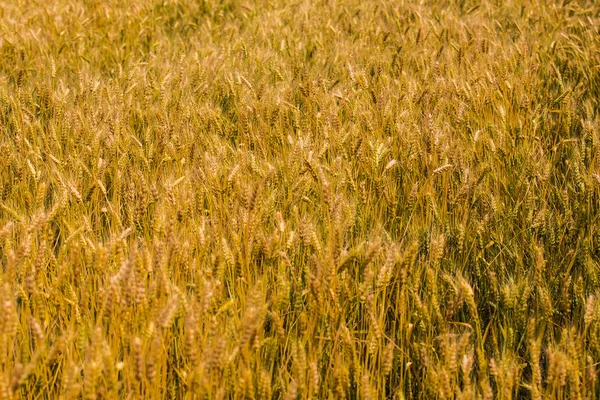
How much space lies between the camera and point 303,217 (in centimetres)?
171

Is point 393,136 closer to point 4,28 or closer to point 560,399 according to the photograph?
point 560,399

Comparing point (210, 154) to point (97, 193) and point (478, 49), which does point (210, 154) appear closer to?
point (97, 193)

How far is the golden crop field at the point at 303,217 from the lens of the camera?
53.6 inches

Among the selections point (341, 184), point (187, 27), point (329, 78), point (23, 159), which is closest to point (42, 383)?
point (341, 184)

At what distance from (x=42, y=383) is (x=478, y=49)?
8.97 feet

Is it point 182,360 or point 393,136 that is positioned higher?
point 393,136

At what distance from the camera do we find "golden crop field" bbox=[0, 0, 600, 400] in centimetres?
136

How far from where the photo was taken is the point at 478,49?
3.41m

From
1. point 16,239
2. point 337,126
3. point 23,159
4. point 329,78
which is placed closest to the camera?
point 16,239

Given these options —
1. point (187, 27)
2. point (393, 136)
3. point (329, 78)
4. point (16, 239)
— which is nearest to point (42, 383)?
point (16, 239)

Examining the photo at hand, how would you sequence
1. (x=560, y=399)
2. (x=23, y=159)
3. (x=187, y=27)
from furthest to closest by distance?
1. (x=187, y=27)
2. (x=23, y=159)
3. (x=560, y=399)

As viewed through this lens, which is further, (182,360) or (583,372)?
(182,360)

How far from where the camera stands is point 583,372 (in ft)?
4.54

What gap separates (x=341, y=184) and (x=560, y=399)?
35.3 inches
